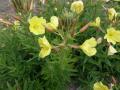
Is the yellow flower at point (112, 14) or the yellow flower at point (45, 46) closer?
the yellow flower at point (45, 46)

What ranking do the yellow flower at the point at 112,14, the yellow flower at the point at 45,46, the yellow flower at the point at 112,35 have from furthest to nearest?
the yellow flower at the point at 112,14, the yellow flower at the point at 112,35, the yellow flower at the point at 45,46

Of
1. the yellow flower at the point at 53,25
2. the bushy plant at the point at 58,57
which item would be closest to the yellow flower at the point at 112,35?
the bushy plant at the point at 58,57

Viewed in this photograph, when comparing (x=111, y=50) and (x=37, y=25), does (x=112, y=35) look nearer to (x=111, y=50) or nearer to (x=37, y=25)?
(x=111, y=50)

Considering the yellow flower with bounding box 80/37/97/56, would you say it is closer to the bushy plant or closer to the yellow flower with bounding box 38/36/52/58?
the bushy plant

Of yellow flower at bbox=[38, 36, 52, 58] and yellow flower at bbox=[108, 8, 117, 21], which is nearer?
yellow flower at bbox=[38, 36, 52, 58]

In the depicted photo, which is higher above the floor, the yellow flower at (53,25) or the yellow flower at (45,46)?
the yellow flower at (53,25)

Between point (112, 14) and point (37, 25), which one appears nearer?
point (37, 25)

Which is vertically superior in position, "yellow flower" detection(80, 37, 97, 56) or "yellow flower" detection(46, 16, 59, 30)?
"yellow flower" detection(46, 16, 59, 30)

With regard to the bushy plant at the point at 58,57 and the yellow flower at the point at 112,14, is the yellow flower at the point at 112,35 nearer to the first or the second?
the bushy plant at the point at 58,57

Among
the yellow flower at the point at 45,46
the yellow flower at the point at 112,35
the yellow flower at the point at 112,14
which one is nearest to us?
the yellow flower at the point at 45,46

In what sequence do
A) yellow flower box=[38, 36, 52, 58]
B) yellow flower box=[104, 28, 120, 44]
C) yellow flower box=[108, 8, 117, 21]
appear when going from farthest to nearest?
A: yellow flower box=[108, 8, 117, 21], yellow flower box=[104, 28, 120, 44], yellow flower box=[38, 36, 52, 58]

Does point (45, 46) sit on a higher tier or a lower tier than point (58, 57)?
higher

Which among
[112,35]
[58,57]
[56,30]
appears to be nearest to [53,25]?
[56,30]

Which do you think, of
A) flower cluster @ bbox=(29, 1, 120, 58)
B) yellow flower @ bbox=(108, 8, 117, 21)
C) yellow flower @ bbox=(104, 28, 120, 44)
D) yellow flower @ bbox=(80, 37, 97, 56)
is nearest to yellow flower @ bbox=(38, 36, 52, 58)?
flower cluster @ bbox=(29, 1, 120, 58)
